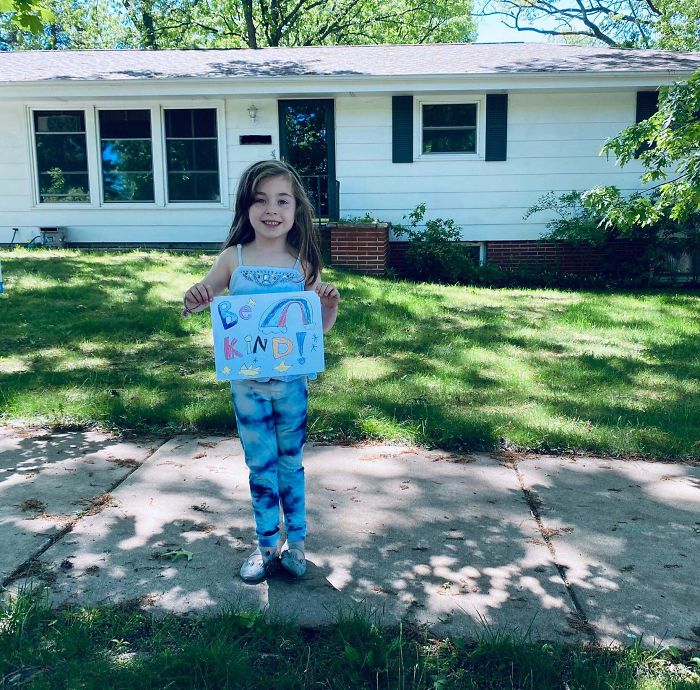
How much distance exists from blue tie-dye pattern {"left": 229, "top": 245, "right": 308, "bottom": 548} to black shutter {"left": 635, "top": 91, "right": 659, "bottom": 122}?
1184 centimetres

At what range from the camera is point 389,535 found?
3402 mm

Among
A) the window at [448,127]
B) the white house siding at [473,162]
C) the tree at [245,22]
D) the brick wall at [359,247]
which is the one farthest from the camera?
the tree at [245,22]

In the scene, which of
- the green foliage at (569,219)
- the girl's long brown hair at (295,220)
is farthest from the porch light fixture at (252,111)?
the girl's long brown hair at (295,220)

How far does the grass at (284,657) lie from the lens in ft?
7.68

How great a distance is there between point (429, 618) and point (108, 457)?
93.7 inches

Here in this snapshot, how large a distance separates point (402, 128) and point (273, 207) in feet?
35.0

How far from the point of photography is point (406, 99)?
13.0 metres

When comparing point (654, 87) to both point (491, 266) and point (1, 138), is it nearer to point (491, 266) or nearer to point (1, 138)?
point (491, 266)

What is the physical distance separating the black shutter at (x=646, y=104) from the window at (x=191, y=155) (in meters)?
7.50

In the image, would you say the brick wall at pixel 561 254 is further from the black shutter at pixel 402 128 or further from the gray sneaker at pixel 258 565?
the gray sneaker at pixel 258 565

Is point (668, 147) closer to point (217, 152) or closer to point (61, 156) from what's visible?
point (217, 152)

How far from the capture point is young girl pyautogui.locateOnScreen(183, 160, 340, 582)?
9.87 ft

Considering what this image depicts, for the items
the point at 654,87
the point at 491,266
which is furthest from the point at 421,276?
the point at 654,87

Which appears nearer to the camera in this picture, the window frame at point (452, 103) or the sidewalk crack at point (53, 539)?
the sidewalk crack at point (53, 539)
